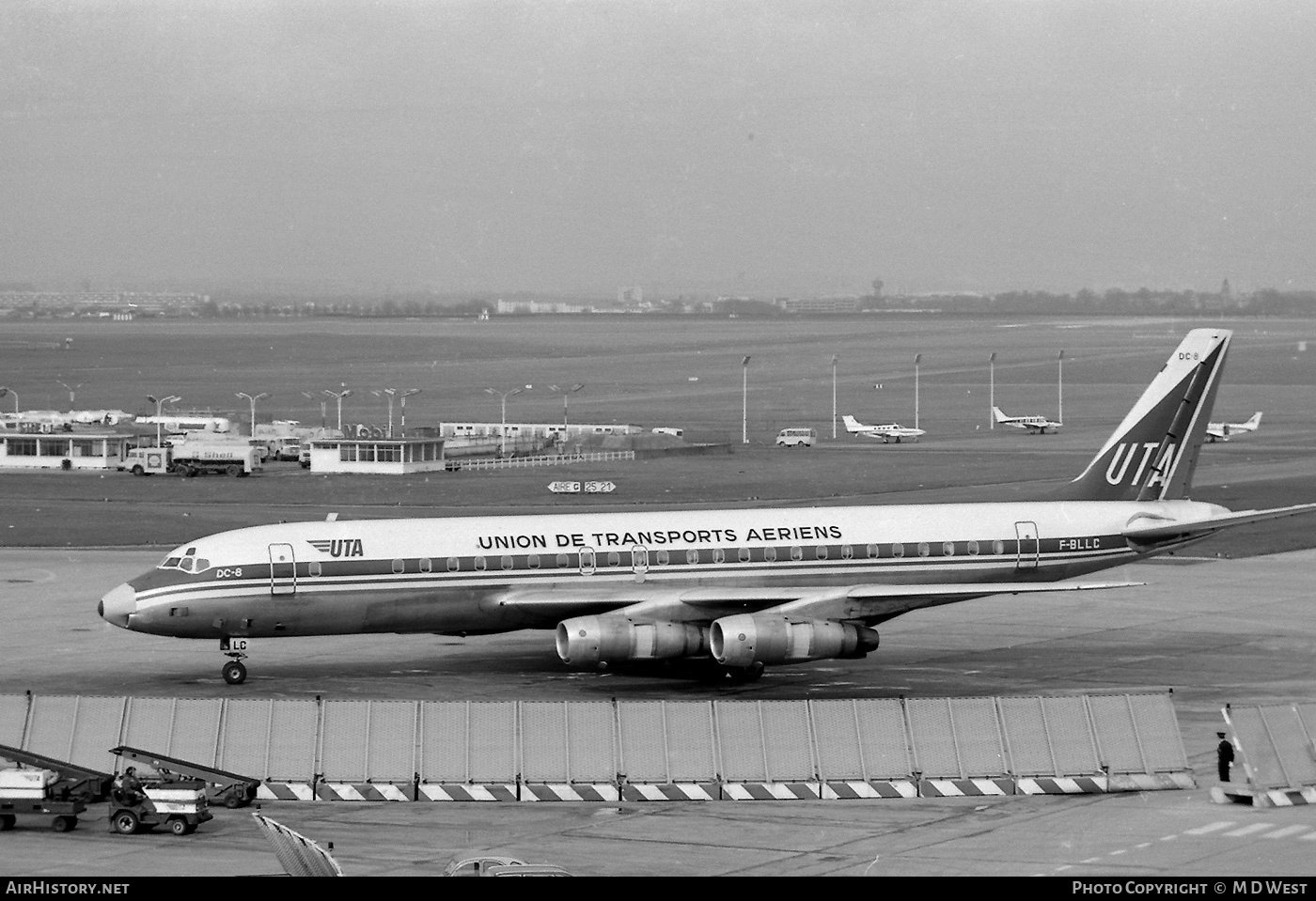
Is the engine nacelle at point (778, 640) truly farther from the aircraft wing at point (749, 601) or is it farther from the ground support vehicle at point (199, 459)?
the ground support vehicle at point (199, 459)

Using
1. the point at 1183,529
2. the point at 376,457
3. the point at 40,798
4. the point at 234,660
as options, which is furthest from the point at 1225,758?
the point at 376,457

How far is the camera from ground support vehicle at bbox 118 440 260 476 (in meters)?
109

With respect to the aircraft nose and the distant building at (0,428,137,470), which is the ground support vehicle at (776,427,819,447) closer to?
the distant building at (0,428,137,470)

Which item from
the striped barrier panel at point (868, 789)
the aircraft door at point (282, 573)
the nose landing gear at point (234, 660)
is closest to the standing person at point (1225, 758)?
the striped barrier panel at point (868, 789)

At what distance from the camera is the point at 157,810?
29797 millimetres

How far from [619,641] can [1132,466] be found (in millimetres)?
16960

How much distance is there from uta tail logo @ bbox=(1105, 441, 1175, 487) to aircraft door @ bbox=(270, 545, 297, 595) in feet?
73.2

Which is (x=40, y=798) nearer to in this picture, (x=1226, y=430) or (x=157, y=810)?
(x=157, y=810)

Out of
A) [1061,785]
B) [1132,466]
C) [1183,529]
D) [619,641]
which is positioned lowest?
[1061,785]

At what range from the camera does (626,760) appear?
108 ft

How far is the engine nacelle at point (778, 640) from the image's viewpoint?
41344 millimetres

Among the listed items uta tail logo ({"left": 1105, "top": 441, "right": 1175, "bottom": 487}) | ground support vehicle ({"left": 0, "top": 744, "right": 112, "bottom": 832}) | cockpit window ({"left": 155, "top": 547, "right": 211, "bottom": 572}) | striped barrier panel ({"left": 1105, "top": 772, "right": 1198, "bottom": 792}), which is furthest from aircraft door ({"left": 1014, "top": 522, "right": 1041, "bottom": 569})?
ground support vehicle ({"left": 0, "top": 744, "right": 112, "bottom": 832})

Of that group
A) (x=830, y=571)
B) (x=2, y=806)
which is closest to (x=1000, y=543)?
(x=830, y=571)

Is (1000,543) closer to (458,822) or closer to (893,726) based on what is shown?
(893,726)
